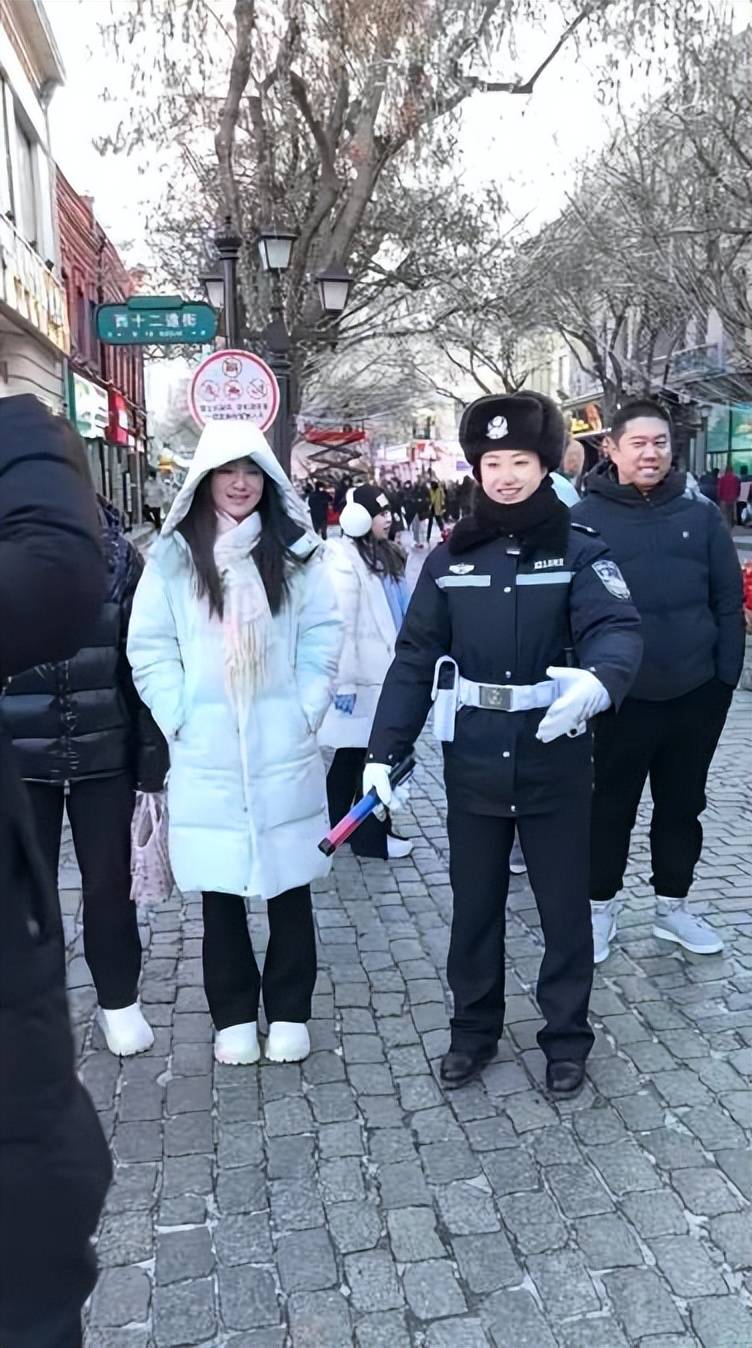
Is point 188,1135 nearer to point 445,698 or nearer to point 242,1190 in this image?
point 242,1190

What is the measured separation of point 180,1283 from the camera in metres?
2.49

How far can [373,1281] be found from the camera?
2.49m

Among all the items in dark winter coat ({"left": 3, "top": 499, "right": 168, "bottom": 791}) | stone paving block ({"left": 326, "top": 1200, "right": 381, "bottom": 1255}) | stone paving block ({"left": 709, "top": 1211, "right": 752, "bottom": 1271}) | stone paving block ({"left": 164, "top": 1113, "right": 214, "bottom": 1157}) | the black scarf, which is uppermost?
the black scarf

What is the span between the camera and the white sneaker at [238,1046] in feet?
11.3

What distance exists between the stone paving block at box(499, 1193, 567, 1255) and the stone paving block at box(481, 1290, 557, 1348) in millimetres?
161

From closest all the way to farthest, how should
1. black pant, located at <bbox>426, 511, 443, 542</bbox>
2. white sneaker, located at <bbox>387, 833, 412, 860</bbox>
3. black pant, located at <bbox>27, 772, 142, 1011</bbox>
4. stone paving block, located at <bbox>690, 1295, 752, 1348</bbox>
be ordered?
stone paving block, located at <bbox>690, 1295, 752, 1348</bbox>
black pant, located at <bbox>27, 772, 142, 1011</bbox>
white sneaker, located at <bbox>387, 833, 412, 860</bbox>
black pant, located at <bbox>426, 511, 443, 542</bbox>

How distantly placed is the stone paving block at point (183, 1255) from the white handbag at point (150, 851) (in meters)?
1.06

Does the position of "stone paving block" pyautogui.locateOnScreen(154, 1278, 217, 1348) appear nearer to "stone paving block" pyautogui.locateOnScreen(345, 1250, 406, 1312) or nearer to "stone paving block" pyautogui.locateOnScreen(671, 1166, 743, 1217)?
"stone paving block" pyautogui.locateOnScreen(345, 1250, 406, 1312)

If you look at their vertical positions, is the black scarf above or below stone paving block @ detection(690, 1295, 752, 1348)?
above

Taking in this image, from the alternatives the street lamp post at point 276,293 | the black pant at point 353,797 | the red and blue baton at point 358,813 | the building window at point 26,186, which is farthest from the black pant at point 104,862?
the building window at point 26,186

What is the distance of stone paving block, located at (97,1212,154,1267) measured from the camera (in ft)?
8.49

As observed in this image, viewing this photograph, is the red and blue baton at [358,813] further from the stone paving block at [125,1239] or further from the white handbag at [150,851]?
the stone paving block at [125,1239]

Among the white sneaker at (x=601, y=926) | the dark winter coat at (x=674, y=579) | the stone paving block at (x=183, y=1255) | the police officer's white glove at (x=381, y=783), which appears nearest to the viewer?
the stone paving block at (x=183, y=1255)

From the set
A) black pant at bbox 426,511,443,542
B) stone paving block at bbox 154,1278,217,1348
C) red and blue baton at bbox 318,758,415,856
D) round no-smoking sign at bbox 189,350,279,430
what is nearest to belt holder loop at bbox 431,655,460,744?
red and blue baton at bbox 318,758,415,856
